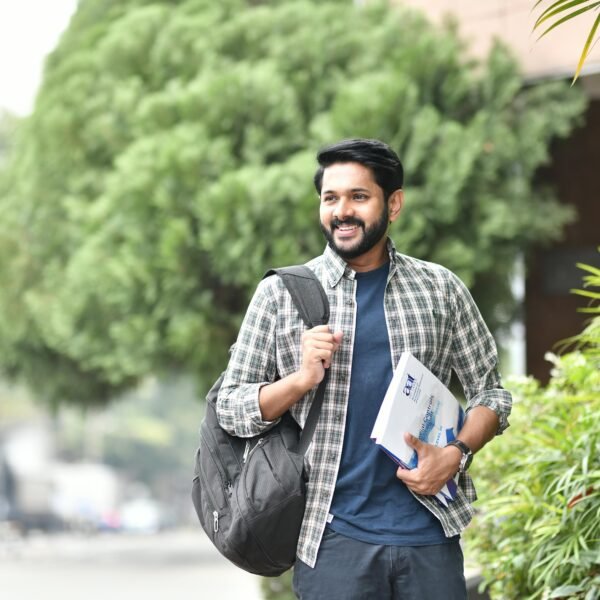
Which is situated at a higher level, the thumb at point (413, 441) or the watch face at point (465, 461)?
the thumb at point (413, 441)

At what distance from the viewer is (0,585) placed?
50.5ft

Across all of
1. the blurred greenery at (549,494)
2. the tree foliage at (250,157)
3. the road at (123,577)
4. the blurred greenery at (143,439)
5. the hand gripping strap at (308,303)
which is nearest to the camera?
the hand gripping strap at (308,303)

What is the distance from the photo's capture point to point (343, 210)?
2365 millimetres

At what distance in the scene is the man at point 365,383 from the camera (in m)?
2.26

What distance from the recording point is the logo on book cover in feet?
7.49

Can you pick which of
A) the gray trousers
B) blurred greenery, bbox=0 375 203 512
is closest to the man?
the gray trousers

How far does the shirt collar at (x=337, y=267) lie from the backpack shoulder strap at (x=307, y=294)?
0.10 ft

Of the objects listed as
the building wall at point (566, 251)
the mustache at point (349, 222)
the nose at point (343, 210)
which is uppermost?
Answer: the building wall at point (566, 251)

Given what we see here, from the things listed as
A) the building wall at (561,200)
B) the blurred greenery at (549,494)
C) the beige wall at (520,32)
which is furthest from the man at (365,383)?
the building wall at (561,200)

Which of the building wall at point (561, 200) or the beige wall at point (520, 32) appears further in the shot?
the building wall at point (561, 200)

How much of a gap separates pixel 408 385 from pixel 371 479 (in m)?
0.20

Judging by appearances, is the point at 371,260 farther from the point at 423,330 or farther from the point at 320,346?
the point at 320,346

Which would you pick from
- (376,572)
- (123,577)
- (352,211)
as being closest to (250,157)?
(352,211)

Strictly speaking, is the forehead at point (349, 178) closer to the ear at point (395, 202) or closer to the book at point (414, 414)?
the ear at point (395, 202)
